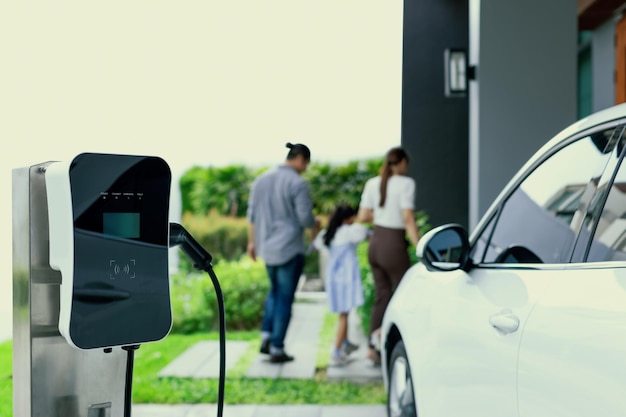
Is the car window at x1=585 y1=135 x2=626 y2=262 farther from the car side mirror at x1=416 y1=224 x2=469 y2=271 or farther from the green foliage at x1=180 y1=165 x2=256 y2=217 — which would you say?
the green foliage at x1=180 y1=165 x2=256 y2=217

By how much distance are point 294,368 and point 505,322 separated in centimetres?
476

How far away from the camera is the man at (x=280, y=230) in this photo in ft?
23.0

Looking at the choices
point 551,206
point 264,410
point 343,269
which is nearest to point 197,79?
point 343,269

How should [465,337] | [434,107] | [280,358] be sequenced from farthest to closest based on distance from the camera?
[434,107] → [280,358] → [465,337]

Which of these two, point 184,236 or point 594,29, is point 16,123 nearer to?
point 594,29

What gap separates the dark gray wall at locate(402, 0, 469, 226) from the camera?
796cm

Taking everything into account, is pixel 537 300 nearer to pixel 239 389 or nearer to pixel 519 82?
pixel 519 82

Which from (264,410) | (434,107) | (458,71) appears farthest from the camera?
(434,107)

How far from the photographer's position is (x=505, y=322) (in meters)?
2.41

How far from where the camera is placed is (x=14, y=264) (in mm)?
2256

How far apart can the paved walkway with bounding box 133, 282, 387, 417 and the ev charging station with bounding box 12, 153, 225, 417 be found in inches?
137

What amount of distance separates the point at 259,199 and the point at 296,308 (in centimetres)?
328

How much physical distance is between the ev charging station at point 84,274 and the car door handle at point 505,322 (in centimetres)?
84

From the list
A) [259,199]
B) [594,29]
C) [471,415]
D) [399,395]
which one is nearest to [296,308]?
[259,199]
